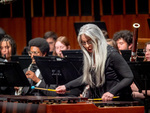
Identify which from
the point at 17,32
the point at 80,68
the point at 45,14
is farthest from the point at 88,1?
the point at 80,68

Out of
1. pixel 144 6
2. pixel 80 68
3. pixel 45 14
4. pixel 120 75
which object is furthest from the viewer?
pixel 45 14

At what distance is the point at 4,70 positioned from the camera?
3926 mm

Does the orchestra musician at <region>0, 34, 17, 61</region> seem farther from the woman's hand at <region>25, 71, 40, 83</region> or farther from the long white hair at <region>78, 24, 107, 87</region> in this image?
the long white hair at <region>78, 24, 107, 87</region>

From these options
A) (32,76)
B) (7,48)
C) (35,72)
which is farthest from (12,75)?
(7,48)

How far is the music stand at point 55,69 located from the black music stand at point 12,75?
26cm

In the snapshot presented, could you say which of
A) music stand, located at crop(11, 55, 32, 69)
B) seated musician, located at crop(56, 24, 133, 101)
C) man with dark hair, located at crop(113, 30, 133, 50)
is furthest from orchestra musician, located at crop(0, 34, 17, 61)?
seated musician, located at crop(56, 24, 133, 101)

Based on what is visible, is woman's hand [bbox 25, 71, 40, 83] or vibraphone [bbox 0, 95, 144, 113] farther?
woman's hand [bbox 25, 71, 40, 83]

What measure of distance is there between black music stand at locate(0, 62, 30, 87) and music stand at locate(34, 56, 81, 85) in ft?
0.85

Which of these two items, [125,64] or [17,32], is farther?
[17,32]

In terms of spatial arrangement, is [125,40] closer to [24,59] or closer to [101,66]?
[24,59]

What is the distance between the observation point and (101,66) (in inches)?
133

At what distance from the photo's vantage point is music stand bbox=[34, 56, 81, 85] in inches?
156

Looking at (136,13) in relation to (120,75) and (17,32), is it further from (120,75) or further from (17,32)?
(120,75)

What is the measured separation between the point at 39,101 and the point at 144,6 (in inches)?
222
